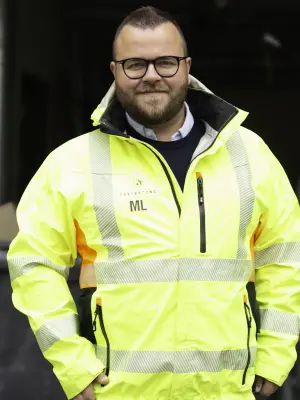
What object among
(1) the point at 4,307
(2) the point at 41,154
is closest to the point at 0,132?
(2) the point at 41,154

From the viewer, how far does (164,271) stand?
2.96 m

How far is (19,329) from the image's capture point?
408cm

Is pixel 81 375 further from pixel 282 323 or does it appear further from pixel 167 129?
pixel 167 129

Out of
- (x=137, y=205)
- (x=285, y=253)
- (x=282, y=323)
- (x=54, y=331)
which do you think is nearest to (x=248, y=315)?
(x=282, y=323)

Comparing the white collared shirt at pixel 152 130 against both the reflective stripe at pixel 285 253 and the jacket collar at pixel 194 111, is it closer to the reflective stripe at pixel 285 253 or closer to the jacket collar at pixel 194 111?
the jacket collar at pixel 194 111

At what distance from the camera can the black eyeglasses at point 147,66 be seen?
3.09 metres

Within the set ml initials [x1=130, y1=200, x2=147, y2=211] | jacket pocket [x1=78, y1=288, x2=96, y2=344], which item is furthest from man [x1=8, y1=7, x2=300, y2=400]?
jacket pocket [x1=78, y1=288, x2=96, y2=344]

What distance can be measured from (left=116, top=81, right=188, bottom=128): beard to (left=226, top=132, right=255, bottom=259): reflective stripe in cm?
26

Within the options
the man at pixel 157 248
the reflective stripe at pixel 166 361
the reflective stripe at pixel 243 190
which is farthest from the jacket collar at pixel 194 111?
the reflective stripe at pixel 166 361

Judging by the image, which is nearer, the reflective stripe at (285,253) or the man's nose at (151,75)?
the man's nose at (151,75)

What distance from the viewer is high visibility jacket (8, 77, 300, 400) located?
2961 millimetres

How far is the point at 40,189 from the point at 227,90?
262 centimetres

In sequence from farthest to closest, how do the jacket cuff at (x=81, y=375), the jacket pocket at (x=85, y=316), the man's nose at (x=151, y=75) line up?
the jacket pocket at (x=85, y=316) < the man's nose at (x=151, y=75) < the jacket cuff at (x=81, y=375)

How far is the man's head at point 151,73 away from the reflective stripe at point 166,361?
0.79 meters
